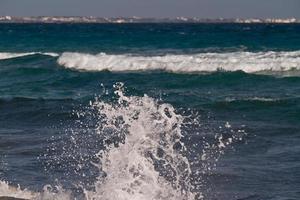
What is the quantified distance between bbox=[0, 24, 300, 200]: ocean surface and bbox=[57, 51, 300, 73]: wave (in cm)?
15

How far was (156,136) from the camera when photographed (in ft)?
31.1

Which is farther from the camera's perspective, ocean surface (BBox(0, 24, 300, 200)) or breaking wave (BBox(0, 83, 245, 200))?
ocean surface (BBox(0, 24, 300, 200))

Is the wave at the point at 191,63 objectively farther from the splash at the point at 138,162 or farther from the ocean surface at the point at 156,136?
the splash at the point at 138,162

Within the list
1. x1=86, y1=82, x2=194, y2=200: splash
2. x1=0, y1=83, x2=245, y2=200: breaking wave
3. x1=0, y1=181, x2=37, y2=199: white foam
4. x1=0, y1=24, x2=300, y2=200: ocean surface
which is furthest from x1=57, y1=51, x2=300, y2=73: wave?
x1=0, y1=181, x2=37, y2=199: white foam

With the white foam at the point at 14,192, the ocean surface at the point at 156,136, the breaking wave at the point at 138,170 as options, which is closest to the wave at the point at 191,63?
the ocean surface at the point at 156,136

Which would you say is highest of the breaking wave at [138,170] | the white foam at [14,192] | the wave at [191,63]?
the breaking wave at [138,170]

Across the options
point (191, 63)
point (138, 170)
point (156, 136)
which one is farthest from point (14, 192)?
point (191, 63)

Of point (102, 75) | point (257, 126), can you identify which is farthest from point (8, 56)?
point (257, 126)

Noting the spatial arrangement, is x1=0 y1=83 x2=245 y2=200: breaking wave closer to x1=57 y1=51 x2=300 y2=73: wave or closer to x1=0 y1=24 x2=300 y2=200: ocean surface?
x1=0 y1=24 x2=300 y2=200: ocean surface

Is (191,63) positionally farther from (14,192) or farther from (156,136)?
(156,136)

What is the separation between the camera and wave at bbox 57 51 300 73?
26266 mm

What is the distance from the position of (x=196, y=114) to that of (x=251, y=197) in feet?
21.3

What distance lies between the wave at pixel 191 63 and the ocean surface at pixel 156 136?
149mm

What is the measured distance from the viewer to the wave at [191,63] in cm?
2627
